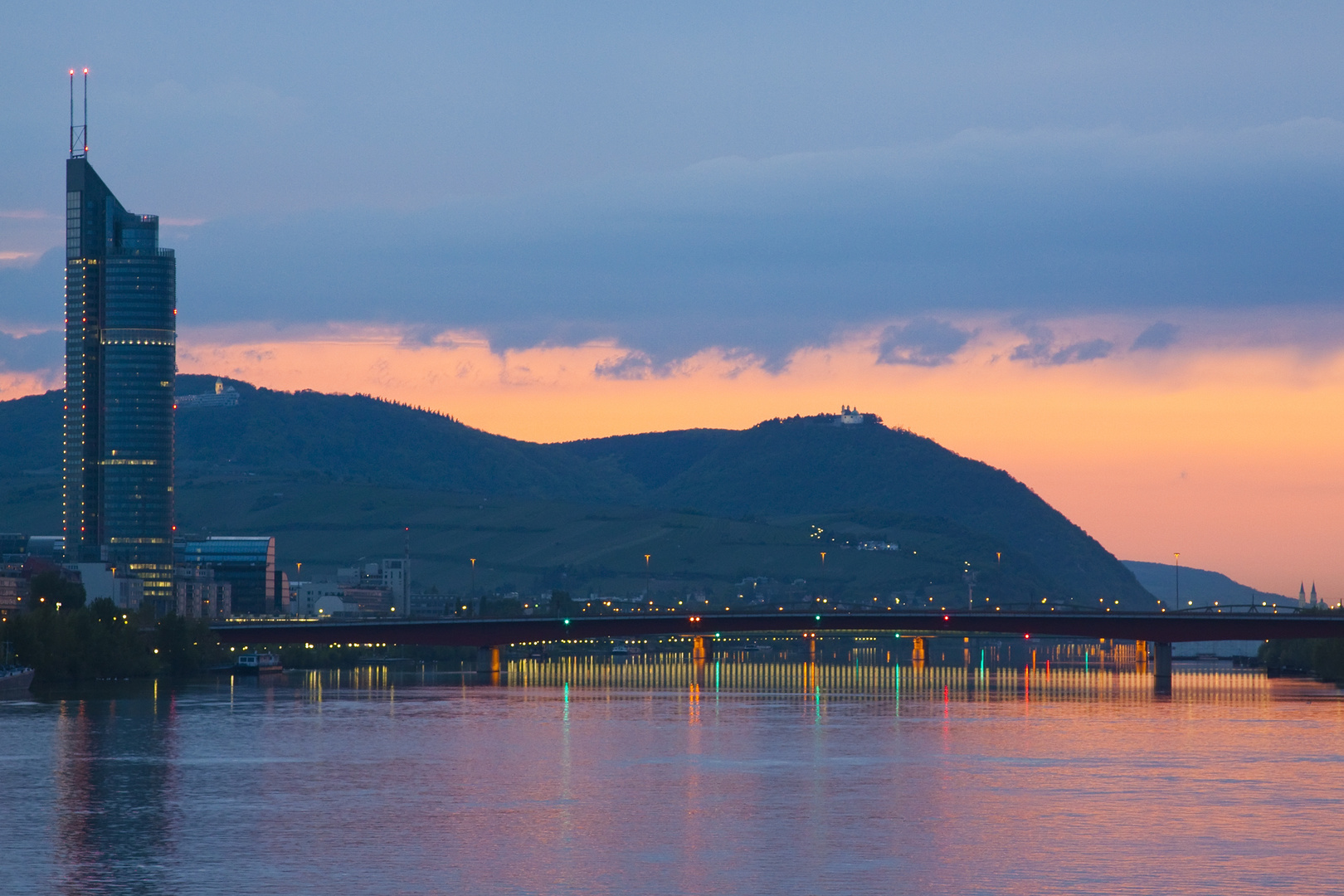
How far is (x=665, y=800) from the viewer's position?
234 ft

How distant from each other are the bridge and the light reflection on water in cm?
5683

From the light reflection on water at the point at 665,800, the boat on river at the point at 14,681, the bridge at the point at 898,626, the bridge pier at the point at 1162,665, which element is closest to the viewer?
the light reflection on water at the point at 665,800

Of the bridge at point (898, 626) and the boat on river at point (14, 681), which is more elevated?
the bridge at point (898, 626)

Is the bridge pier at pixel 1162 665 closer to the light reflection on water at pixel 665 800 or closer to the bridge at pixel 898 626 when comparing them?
the bridge at pixel 898 626

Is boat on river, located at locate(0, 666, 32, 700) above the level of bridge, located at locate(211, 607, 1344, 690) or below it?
below

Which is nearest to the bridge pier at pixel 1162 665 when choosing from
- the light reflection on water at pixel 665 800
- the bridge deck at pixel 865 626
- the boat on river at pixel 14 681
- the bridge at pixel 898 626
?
the bridge at pixel 898 626

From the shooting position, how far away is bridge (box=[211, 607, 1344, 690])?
185625 mm

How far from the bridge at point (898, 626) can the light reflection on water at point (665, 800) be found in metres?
56.8

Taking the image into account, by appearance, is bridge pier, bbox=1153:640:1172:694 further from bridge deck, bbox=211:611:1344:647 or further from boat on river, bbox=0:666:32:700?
boat on river, bbox=0:666:32:700

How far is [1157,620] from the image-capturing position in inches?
7347

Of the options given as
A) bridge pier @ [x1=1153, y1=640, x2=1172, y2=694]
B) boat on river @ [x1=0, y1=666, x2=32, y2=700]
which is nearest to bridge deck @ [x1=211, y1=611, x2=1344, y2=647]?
bridge pier @ [x1=1153, y1=640, x2=1172, y2=694]

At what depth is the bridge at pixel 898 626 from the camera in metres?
186

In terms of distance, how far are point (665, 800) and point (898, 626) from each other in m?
130

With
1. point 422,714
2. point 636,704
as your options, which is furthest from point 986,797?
point 636,704
